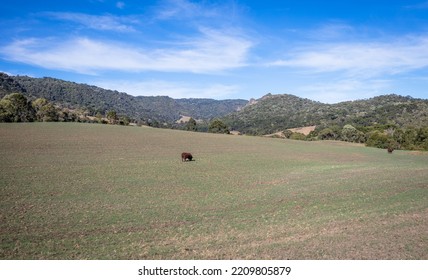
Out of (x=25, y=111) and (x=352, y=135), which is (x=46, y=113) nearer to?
(x=25, y=111)

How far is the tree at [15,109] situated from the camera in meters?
100

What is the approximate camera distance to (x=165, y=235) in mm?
13742

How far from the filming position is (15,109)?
104750 mm

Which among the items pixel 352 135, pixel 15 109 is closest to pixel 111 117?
pixel 15 109

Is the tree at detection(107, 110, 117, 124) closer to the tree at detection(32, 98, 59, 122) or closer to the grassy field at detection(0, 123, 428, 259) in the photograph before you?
the tree at detection(32, 98, 59, 122)

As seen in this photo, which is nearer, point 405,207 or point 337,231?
point 337,231

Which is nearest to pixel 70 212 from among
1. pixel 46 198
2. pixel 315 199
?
pixel 46 198

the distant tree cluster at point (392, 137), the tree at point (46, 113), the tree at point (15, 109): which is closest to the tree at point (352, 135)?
the distant tree cluster at point (392, 137)

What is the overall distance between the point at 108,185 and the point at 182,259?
15.4 metres

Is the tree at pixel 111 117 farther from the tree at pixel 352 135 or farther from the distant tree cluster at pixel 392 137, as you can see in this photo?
the tree at pixel 352 135

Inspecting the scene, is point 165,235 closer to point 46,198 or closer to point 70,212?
point 70,212

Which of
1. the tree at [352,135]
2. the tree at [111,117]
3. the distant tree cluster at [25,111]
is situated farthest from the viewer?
the tree at [111,117]

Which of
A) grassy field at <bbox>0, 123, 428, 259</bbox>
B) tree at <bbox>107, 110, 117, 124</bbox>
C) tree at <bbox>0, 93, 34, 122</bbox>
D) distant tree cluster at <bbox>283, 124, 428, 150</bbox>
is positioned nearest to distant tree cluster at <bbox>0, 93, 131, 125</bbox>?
tree at <bbox>0, 93, 34, 122</bbox>

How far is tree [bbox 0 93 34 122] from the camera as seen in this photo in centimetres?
10050
